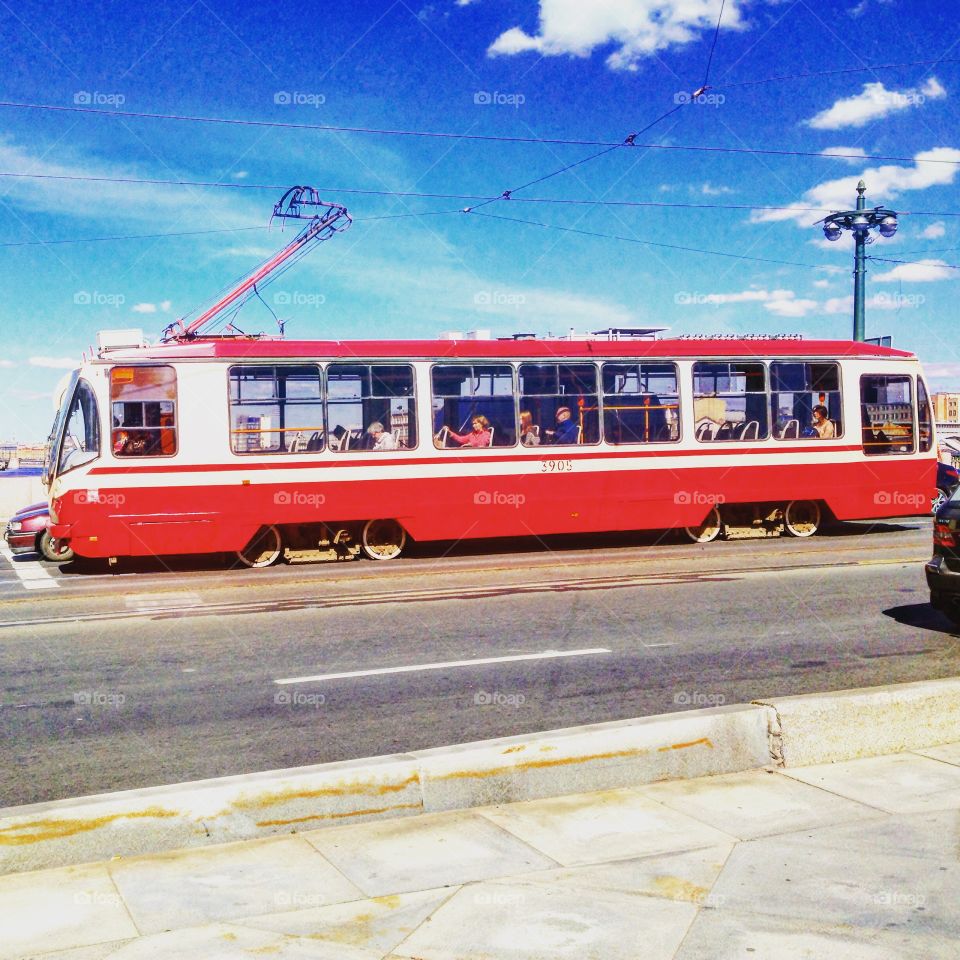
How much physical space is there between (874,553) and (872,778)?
10603 millimetres

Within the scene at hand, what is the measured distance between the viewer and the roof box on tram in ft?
50.2

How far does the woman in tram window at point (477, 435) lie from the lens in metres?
16.3

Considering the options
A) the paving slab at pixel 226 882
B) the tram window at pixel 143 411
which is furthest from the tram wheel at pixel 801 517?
the paving slab at pixel 226 882

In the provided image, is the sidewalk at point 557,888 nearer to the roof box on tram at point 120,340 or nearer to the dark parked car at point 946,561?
the dark parked car at point 946,561

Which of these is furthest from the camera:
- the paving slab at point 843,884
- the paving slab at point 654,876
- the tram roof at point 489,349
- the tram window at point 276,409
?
the tram window at point 276,409

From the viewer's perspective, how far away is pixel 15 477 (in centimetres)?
2636

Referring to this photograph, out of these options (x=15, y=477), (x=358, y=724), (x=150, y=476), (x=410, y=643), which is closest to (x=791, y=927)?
(x=358, y=724)

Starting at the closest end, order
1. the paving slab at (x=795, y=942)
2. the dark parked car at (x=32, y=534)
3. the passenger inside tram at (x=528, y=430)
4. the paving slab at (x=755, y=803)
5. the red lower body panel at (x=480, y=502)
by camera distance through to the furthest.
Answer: the paving slab at (x=795, y=942), the paving slab at (x=755, y=803), the red lower body panel at (x=480, y=502), the passenger inside tram at (x=528, y=430), the dark parked car at (x=32, y=534)

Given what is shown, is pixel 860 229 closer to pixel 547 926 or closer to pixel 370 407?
pixel 370 407

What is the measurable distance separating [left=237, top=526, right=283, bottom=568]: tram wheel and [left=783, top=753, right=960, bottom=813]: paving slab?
10854mm

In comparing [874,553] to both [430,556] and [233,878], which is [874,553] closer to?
[430,556]

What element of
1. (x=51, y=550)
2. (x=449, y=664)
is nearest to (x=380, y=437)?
(x=51, y=550)

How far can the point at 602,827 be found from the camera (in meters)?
5.26
